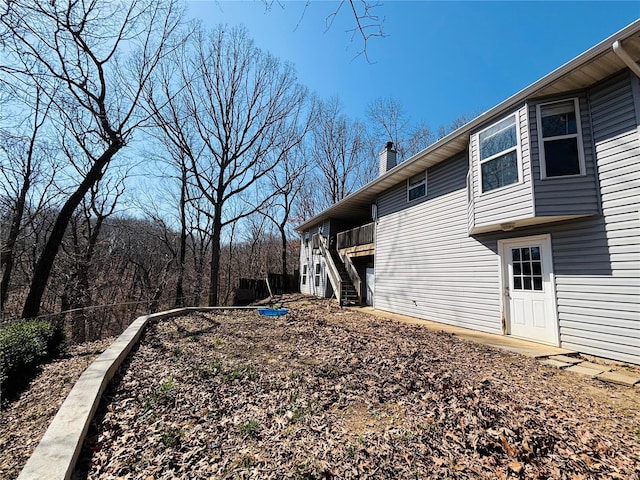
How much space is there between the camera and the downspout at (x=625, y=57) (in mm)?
4270

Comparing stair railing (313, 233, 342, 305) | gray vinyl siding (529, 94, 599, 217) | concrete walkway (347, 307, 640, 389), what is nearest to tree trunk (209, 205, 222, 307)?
stair railing (313, 233, 342, 305)

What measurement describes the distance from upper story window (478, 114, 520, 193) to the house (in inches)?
0.9

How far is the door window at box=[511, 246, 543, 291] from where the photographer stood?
237 inches

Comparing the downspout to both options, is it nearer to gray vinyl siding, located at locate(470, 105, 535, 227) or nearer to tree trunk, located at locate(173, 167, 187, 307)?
gray vinyl siding, located at locate(470, 105, 535, 227)

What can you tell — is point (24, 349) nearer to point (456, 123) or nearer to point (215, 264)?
point (215, 264)

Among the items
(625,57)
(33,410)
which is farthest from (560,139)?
(33,410)

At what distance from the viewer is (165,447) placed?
235cm

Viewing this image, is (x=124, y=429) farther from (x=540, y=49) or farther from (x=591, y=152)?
(x=540, y=49)

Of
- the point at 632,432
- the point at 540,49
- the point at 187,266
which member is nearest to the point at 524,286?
the point at 632,432

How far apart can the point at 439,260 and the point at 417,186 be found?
2690 millimetres

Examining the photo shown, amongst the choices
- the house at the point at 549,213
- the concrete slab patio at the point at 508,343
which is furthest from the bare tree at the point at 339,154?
the concrete slab patio at the point at 508,343

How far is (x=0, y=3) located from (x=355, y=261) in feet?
43.7

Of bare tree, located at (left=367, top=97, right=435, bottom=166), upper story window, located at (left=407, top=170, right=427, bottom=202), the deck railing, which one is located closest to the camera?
upper story window, located at (left=407, top=170, right=427, bottom=202)

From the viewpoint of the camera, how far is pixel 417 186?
9.66 m
